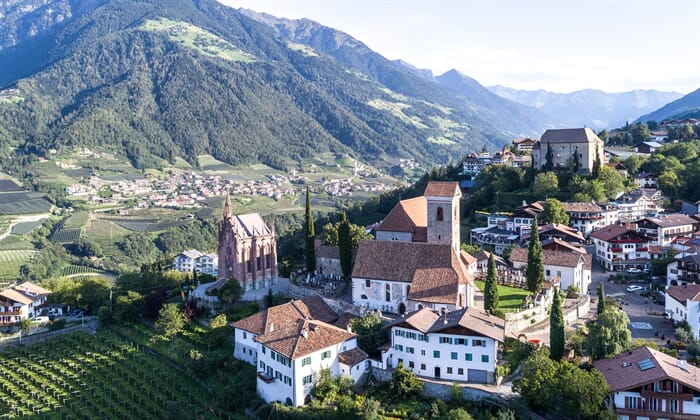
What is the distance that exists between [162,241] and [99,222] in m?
19.3

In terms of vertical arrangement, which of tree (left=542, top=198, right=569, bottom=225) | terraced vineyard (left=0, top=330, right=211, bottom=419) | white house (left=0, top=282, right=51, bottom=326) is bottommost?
terraced vineyard (left=0, top=330, right=211, bottom=419)

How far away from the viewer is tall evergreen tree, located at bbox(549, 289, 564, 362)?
3984 cm

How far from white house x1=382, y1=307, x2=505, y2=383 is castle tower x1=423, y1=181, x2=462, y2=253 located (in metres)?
12.9

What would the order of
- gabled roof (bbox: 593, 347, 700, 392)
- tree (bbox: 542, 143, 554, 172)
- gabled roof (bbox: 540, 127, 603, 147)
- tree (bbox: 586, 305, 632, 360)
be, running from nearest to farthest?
1. gabled roof (bbox: 593, 347, 700, 392)
2. tree (bbox: 586, 305, 632, 360)
3. gabled roof (bbox: 540, 127, 603, 147)
4. tree (bbox: 542, 143, 554, 172)

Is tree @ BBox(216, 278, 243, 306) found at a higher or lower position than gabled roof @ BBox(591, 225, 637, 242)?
lower

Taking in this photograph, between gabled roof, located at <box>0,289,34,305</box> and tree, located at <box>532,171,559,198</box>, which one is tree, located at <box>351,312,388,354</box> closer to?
gabled roof, located at <box>0,289,34,305</box>

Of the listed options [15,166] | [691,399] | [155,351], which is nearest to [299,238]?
[155,351]

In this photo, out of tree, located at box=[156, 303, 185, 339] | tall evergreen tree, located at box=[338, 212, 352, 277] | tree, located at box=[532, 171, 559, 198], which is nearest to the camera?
tree, located at box=[156, 303, 185, 339]

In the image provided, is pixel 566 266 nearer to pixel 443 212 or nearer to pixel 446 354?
pixel 443 212

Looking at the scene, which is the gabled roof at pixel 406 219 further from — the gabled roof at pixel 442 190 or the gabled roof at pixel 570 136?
the gabled roof at pixel 570 136

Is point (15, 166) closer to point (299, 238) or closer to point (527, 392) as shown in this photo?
point (299, 238)

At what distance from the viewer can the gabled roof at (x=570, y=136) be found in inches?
3593

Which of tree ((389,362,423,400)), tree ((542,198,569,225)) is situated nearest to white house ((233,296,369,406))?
tree ((389,362,423,400))

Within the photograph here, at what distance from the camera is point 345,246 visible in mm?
59438
